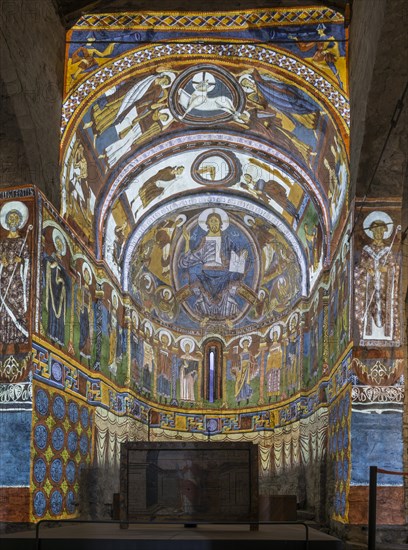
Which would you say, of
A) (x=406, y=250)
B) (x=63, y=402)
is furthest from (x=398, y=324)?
(x=63, y=402)

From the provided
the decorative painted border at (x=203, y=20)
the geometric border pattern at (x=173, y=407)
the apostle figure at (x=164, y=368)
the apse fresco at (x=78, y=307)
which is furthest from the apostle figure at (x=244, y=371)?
the decorative painted border at (x=203, y=20)

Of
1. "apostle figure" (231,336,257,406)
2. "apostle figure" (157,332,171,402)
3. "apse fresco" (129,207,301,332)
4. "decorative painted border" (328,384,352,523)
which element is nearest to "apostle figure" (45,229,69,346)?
"decorative painted border" (328,384,352,523)

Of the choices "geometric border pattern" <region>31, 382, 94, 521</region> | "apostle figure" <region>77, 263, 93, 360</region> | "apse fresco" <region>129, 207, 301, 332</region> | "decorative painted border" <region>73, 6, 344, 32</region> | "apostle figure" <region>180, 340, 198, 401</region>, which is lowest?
"geometric border pattern" <region>31, 382, 94, 521</region>

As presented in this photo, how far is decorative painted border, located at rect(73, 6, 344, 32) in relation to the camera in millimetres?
15789

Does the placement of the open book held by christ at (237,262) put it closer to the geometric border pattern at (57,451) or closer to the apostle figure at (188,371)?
the apostle figure at (188,371)

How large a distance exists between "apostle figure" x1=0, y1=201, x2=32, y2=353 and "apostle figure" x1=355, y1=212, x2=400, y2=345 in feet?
17.2

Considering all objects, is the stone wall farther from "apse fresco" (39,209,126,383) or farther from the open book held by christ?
the open book held by christ

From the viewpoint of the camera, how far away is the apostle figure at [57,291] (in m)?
14.9

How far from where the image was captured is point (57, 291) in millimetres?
15461

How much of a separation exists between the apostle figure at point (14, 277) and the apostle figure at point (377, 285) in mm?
5253

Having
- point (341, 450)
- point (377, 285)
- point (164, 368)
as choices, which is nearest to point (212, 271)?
point (164, 368)

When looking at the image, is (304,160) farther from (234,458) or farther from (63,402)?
(234,458)

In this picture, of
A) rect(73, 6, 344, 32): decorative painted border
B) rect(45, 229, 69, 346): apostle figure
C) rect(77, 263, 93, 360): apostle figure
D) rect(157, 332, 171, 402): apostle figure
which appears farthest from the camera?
rect(157, 332, 171, 402): apostle figure

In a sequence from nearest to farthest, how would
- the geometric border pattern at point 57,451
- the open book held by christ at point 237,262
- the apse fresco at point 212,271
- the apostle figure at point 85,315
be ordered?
the geometric border pattern at point 57,451, the apostle figure at point 85,315, the apse fresco at point 212,271, the open book held by christ at point 237,262
